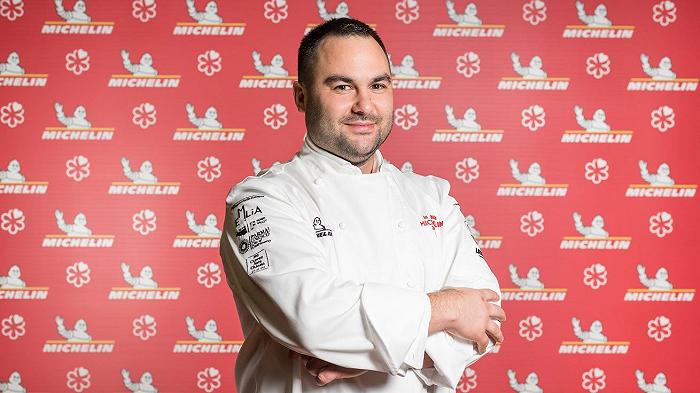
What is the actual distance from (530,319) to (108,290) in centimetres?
202

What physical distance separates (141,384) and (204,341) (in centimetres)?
36

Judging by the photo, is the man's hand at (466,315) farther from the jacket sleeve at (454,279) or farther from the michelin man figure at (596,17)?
the michelin man figure at (596,17)

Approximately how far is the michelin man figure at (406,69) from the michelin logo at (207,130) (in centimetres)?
79

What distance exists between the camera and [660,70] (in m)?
3.72

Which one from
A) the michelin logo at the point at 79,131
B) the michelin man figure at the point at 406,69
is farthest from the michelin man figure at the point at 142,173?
the michelin man figure at the point at 406,69

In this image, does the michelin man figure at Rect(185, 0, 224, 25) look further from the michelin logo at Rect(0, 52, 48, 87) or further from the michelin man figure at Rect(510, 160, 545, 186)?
the michelin man figure at Rect(510, 160, 545, 186)

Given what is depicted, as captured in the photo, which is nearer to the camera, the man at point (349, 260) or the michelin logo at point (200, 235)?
the man at point (349, 260)

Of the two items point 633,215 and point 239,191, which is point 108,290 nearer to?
point 239,191

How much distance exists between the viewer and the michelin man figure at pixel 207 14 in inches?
144

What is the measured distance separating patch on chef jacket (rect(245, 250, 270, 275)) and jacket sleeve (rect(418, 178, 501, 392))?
360 millimetres

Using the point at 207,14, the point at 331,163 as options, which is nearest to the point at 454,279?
the point at 331,163

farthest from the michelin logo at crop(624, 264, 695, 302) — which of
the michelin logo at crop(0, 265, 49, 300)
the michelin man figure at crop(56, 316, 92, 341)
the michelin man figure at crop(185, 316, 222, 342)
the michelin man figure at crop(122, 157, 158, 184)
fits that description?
the michelin logo at crop(0, 265, 49, 300)

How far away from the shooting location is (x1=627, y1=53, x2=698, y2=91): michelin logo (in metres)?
3.72

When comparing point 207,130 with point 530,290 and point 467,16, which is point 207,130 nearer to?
point 467,16
